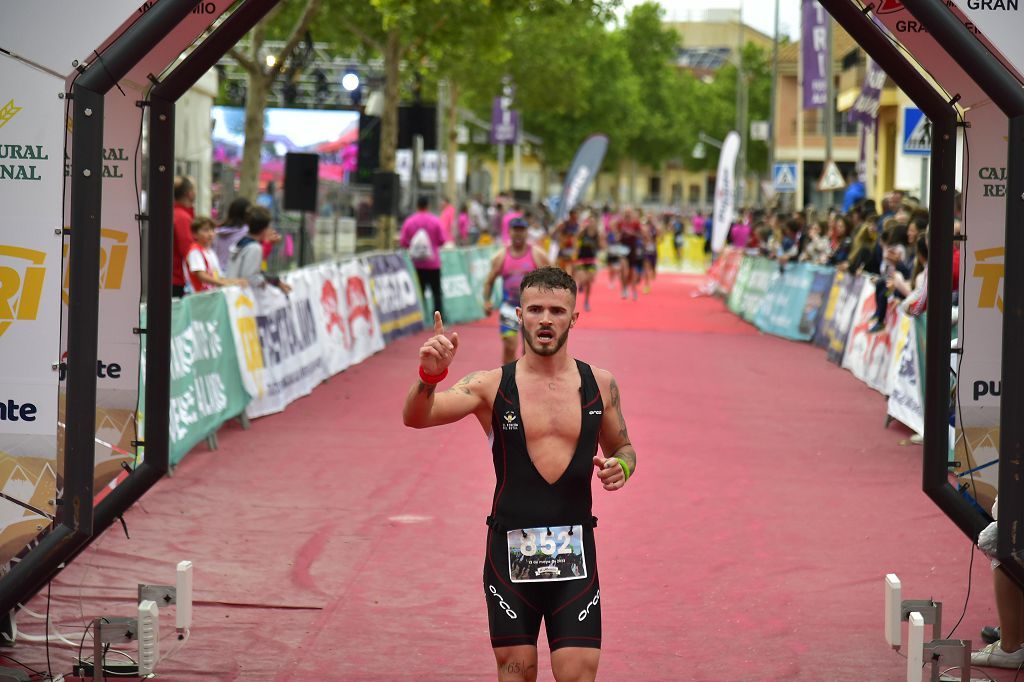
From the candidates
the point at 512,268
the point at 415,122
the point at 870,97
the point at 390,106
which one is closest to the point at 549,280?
the point at 512,268

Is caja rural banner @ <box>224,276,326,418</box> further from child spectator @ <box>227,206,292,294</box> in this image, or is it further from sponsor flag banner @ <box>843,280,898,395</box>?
sponsor flag banner @ <box>843,280,898,395</box>

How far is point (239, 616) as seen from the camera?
748 cm

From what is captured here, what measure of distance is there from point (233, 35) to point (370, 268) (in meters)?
13.7

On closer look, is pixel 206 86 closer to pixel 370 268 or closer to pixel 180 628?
pixel 370 268

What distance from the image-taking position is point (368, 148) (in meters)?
39.8

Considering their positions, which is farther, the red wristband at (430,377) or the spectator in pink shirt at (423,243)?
the spectator in pink shirt at (423,243)

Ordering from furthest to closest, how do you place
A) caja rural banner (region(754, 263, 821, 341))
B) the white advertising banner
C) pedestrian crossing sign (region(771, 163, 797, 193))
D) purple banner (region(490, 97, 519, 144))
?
purple banner (region(490, 97, 519, 144)) → pedestrian crossing sign (region(771, 163, 797, 193)) → caja rural banner (region(754, 263, 821, 341)) → the white advertising banner

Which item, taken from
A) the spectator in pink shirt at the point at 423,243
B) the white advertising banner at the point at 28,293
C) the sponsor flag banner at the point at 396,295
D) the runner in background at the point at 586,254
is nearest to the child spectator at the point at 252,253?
the sponsor flag banner at the point at 396,295

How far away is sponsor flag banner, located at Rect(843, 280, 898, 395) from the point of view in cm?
1582

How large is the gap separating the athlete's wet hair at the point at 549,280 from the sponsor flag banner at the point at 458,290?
19.9 m

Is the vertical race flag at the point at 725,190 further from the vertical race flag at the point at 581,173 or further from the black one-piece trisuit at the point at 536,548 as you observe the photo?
the black one-piece trisuit at the point at 536,548

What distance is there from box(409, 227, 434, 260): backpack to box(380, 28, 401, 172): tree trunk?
7.33 m

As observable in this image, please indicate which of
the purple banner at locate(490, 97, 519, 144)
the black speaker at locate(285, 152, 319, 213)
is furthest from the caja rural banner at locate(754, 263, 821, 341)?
the purple banner at locate(490, 97, 519, 144)

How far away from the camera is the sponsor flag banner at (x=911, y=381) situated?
42.2ft
